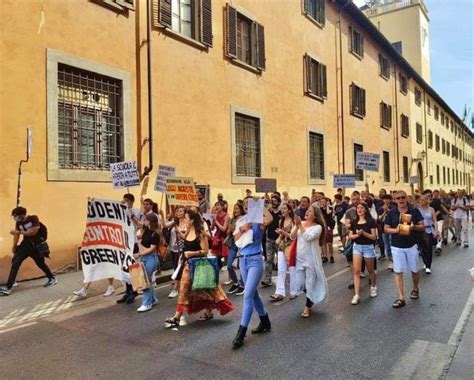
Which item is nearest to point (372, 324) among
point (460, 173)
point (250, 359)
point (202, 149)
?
point (250, 359)

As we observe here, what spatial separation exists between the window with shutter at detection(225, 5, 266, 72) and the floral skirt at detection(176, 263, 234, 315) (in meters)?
10.6

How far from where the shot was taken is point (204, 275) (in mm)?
6078

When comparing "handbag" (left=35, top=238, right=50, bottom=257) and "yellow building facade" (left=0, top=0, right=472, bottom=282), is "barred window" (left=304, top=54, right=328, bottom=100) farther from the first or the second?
"handbag" (left=35, top=238, right=50, bottom=257)

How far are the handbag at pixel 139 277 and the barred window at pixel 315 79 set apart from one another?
14.6 metres

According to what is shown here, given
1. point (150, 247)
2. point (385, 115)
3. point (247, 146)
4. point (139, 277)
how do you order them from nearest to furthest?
point (139, 277) → point (150, 247) → point (247, 146) → point (385, 115)

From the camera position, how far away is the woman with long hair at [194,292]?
6.06m

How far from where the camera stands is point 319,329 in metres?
5.79

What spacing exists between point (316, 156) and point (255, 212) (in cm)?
1576

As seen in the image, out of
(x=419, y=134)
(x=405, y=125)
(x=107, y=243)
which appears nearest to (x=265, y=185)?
(x=107, y=243)

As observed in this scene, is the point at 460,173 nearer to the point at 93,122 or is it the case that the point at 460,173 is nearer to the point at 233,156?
the point at 233,156

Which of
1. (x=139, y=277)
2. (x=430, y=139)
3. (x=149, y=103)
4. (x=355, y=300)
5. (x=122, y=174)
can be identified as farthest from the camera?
(x=430, y=139)

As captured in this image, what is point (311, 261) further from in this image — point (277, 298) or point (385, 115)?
point (385, 115)

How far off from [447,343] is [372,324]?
3.29ft

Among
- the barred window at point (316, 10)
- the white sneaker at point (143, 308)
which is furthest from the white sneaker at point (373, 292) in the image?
the barred window at point (316, 10)
